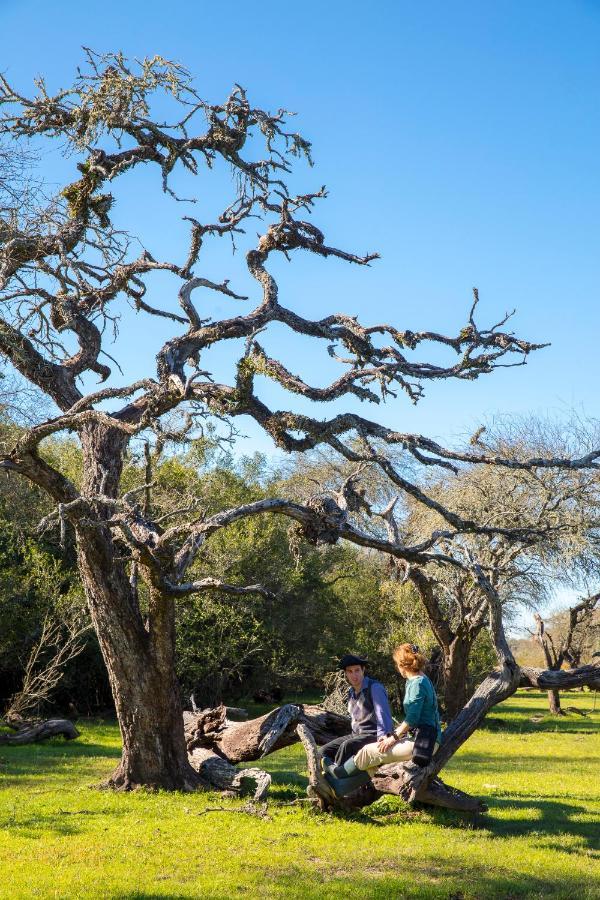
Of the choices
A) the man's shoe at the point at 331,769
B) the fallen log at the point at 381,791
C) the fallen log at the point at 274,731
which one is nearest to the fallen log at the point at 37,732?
the fallen log at the point at 274,731

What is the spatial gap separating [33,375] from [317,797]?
6405mm

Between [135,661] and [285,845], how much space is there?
3549 millimetres

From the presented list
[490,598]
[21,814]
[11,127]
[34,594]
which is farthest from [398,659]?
[34,594]

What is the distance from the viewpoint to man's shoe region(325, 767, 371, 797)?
376 inches

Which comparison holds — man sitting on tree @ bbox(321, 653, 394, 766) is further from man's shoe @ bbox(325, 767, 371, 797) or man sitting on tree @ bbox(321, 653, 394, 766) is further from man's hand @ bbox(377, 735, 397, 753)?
man's hand @ bbox(377, 735, 397, 753)

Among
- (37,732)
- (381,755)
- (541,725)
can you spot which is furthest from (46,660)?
(381,755)

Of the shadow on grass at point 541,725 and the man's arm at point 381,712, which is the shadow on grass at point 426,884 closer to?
the man's arm at point 381,712

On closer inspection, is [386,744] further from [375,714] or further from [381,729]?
[375,714]

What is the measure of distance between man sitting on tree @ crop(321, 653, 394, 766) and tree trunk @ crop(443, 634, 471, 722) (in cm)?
1473

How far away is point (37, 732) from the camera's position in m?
19.0

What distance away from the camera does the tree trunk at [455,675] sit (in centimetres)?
2400

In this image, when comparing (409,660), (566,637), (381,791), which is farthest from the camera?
(566,637)

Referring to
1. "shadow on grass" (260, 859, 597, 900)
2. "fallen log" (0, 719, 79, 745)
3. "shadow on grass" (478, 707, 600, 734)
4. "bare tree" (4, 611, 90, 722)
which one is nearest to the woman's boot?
"shadow on grass" (260, 859, 597, 900)

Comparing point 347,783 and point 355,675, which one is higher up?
point 355,675
